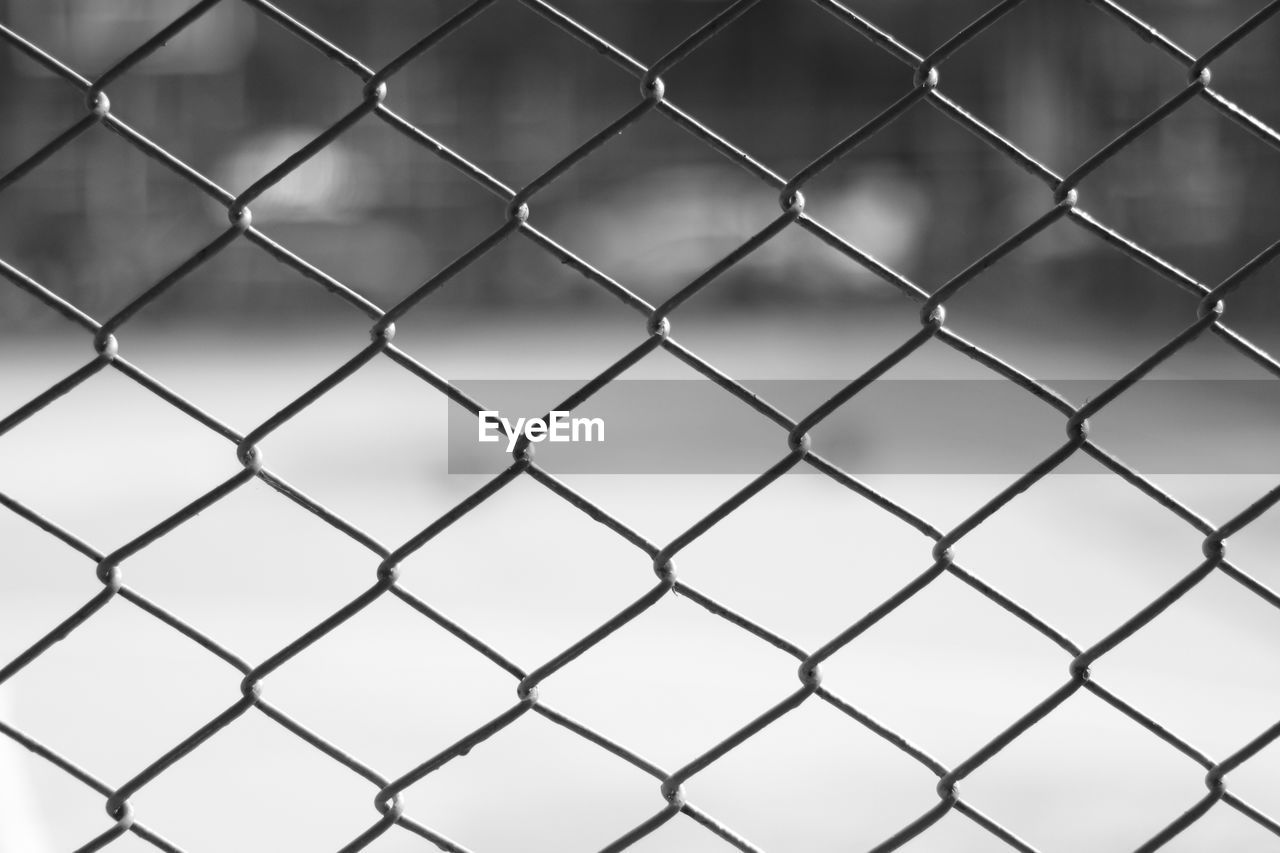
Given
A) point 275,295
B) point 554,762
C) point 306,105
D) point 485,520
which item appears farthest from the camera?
point 306,105

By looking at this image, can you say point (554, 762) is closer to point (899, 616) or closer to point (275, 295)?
point (899, 616)

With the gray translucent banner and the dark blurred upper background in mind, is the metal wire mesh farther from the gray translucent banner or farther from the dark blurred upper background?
the dark blurred upper background

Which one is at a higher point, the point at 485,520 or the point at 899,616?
the point at 485,520

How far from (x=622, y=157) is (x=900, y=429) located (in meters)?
6.69

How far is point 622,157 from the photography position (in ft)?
41.9

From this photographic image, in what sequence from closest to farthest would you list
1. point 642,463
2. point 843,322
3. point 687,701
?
point 687,701, point 642,463, point 843,322

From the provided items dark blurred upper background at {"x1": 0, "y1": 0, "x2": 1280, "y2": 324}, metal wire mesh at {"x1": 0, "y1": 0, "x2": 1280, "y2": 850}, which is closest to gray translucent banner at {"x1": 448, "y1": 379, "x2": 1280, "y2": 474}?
dark blurred upper background at {"x1": 0, "y1": 0, "x2": 1280, "y2": 324}

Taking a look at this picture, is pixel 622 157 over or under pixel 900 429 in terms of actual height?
over

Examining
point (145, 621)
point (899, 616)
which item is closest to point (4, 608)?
point (145, 621)

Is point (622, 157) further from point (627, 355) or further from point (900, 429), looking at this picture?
point (627, 355)

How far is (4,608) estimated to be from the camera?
4125mm

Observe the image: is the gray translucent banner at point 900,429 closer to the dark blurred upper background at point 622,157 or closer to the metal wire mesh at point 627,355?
the dark blurred upper background at point 622,157

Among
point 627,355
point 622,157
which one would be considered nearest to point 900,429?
point 627,355

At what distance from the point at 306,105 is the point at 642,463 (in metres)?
8.40
